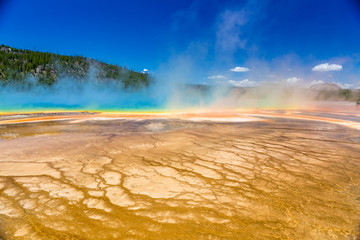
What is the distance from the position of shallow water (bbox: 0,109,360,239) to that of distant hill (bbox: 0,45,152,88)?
45967 millimetres

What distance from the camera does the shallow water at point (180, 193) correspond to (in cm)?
169

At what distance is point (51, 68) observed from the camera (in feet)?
161

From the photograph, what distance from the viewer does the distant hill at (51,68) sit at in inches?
1625

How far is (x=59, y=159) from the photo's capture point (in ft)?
11.4

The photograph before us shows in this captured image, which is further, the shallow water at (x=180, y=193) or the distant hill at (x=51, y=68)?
the distant hill at (x=51, y=68)

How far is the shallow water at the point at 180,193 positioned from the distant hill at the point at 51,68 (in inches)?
1810

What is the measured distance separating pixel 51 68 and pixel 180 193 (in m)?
58.0

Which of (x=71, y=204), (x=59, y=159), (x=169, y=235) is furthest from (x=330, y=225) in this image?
(x=59, y=159)

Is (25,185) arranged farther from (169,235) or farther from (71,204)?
(169,235)

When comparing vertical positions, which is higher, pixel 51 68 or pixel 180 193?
pixel 51 68

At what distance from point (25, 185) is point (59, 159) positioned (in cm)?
104

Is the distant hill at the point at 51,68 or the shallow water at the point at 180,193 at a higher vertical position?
the distant hill at the point at 51,68

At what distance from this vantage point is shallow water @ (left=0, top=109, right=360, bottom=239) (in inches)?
66.6

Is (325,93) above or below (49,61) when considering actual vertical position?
below
